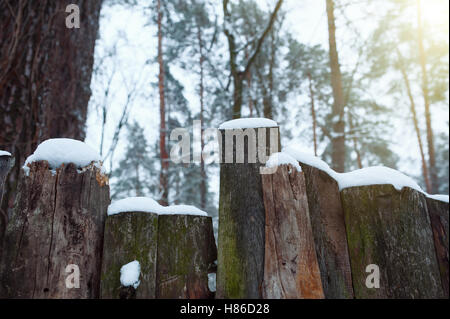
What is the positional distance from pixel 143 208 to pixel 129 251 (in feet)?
0.69

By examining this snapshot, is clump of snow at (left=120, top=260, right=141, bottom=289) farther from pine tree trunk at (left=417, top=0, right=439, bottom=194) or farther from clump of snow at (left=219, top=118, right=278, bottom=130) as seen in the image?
pine tree trunk at (left=417, top=0, right=439, bottom=194)

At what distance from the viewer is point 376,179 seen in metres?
1.47

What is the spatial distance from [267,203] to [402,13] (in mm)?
14099

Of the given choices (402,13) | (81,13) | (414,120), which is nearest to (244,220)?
(81,13)

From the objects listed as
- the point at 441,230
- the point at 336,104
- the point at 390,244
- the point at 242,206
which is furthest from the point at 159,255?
the point at 336,104

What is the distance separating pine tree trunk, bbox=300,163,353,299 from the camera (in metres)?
1.39

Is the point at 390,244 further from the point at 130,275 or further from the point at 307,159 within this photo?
the point at 130,275

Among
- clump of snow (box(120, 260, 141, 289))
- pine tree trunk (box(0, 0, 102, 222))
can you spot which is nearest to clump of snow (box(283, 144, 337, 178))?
clump of snow (box(120, 260, 141, 289))

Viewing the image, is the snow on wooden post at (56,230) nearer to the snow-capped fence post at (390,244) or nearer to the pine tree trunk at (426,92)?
the snow-capped fence post at (390,244)

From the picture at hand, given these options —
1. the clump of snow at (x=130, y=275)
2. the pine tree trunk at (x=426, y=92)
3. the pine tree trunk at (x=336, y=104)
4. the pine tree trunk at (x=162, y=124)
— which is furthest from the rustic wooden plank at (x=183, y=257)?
the pine tree trunk at (x=426, y=92)

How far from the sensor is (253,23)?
31.0 feet
